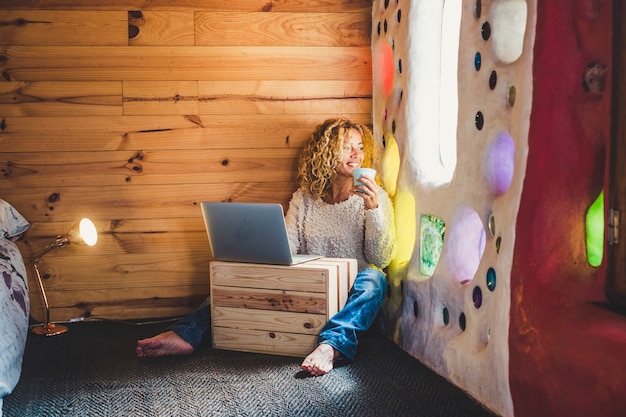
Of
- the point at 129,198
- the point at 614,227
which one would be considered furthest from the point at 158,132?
the point at 614,227

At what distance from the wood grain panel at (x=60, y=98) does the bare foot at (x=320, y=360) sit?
143 cm

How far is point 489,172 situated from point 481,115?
0.17m

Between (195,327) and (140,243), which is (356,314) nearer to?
(195,327)

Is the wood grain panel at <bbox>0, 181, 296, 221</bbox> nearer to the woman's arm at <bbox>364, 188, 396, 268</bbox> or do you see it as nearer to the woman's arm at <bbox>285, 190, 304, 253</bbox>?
the woman's arm at <bbox>285, 190, 304, 253</bbox>

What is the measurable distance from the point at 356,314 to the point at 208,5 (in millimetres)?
1536

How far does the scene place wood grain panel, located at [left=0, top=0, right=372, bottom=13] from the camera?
8.83ft

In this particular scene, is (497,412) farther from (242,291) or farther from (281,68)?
(281,68)

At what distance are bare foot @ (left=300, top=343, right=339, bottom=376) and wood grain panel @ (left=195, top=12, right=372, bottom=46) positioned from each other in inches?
55.6

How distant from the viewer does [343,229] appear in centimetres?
256

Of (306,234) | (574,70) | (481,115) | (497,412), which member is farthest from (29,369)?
(574,70)

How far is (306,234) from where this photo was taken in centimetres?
261

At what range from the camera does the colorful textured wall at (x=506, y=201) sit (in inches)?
50.3

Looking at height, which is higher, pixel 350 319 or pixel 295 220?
pixel 295 220

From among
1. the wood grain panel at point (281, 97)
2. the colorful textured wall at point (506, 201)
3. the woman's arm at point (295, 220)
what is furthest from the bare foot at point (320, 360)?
the wood grain panel at point (281, 97)
